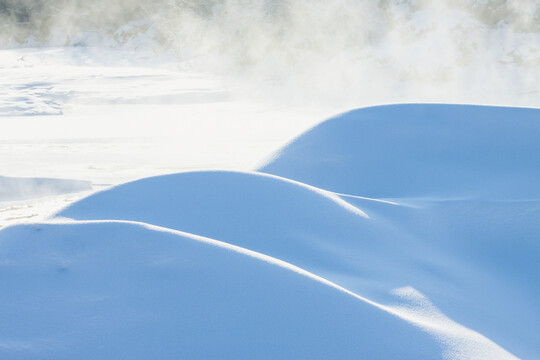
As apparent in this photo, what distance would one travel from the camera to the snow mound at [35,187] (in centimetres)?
316

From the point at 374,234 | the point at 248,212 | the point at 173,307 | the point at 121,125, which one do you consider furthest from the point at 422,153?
the point at 121,125

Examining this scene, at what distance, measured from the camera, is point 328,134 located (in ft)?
7.04

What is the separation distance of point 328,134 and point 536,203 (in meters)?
0.80

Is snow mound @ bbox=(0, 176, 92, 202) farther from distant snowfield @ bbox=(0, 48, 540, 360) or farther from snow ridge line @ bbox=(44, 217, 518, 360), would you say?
snow ridge line @ bbox=(44, 217, 518, 360)

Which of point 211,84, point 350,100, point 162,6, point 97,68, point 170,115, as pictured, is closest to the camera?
point 170,115

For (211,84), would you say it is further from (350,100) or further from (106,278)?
(106,278)

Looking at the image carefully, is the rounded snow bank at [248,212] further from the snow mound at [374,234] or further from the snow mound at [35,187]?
the snow mound at [35,187]

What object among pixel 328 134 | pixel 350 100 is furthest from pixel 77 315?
pixel 350 100

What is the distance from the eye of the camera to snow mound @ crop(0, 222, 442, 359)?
0.85 metres

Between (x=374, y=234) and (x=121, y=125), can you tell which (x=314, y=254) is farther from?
(x=121, y=125)

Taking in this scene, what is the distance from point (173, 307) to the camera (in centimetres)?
91

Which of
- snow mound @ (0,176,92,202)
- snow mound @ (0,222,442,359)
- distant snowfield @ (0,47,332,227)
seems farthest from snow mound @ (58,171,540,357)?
snow mound @ (0,176,92,202)

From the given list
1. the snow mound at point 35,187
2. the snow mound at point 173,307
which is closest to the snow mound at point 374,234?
the snow mound at point 173,307

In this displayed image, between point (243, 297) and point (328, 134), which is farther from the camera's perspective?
point (328, 134)
